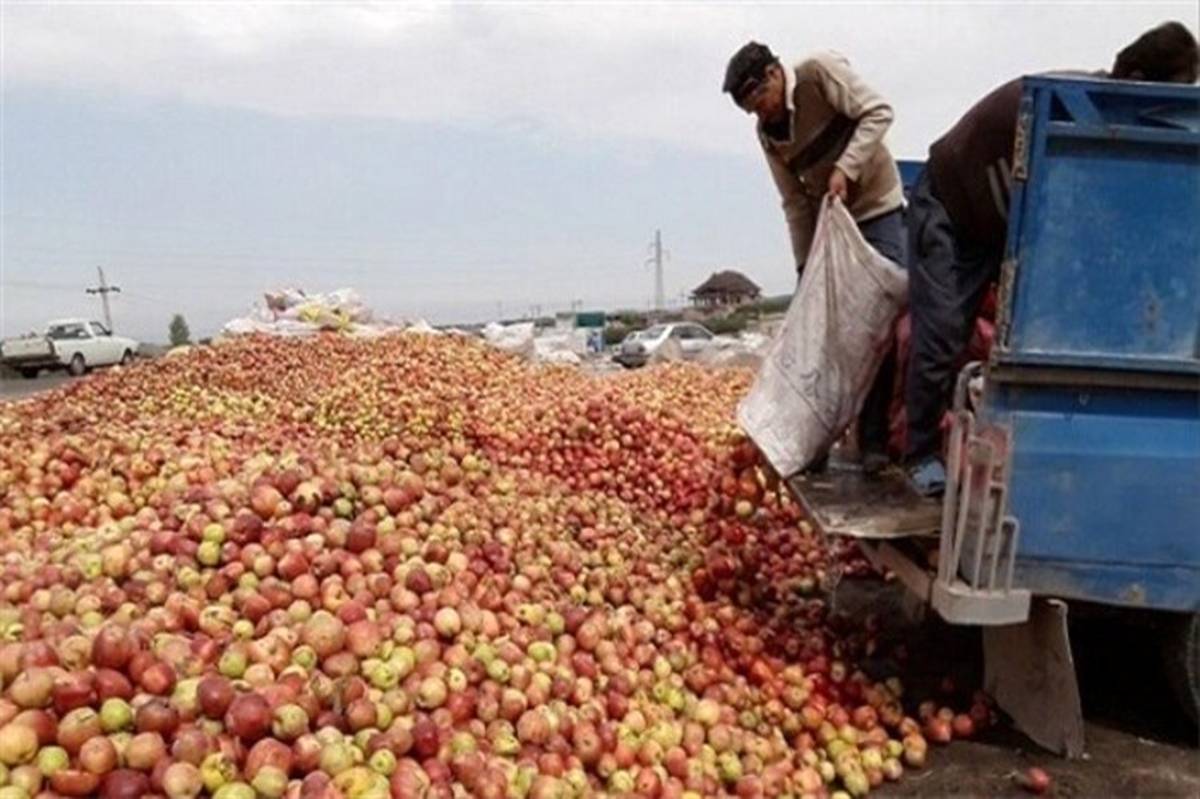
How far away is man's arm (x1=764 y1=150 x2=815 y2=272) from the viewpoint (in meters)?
4.98

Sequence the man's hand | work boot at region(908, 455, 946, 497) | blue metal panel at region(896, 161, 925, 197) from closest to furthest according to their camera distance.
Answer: work boot at region(908, 455, 946, 497)
the man's hand
blue metal panel at region(896, 161, 925, 197)

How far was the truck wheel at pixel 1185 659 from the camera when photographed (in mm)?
3271

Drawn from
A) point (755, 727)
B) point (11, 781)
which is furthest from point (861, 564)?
point (11, 781)

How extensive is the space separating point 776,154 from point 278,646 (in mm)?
3392

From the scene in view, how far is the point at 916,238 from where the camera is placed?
3.91 metres

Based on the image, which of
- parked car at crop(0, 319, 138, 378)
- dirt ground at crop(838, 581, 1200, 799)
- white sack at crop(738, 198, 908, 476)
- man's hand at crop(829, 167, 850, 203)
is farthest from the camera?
parked car at crop(0, 319, 138, 378)

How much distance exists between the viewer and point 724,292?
71.2 m

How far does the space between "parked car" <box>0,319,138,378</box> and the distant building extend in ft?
152

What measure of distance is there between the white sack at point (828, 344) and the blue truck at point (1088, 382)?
1.08m

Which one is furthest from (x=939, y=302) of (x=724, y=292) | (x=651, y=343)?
(x=724, y=292)

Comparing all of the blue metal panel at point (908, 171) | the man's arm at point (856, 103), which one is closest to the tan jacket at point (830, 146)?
the man's arm at point (856, 103)

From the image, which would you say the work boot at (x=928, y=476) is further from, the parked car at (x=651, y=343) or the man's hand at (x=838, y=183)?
the parked car at (x=651, y=343)

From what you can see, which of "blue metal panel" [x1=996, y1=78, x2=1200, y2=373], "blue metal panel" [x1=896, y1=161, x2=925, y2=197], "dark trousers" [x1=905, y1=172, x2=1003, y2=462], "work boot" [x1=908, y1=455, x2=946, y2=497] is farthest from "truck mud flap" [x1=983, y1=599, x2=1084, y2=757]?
"blue metal panel" [x1=896, y1=161, x2=925, y2=197]

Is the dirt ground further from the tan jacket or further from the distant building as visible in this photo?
the distant building
